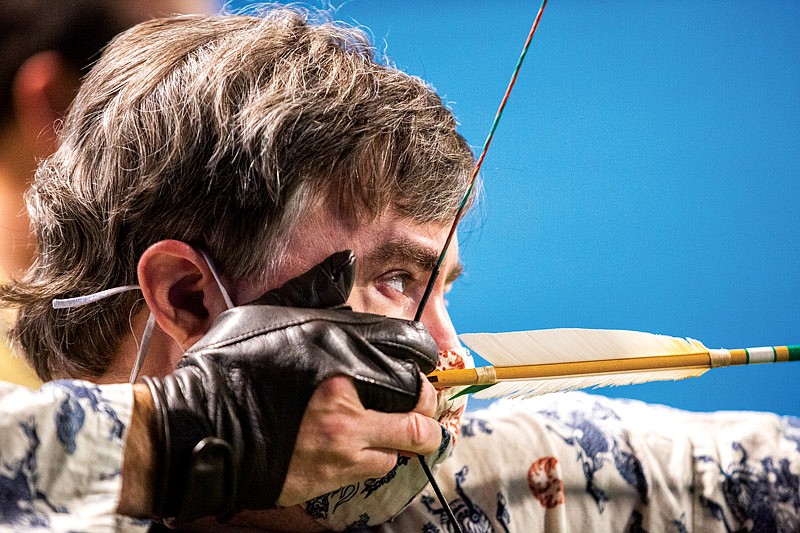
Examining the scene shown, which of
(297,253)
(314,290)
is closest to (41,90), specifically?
(297,253)

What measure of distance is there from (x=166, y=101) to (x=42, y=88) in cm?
74

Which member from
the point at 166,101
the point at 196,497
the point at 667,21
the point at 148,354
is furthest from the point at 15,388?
the point at 667,21

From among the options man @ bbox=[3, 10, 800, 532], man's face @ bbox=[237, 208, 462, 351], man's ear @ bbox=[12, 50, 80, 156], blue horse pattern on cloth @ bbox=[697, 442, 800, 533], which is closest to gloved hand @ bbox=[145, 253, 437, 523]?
man @ bbox=[3, 10, 800, 532]

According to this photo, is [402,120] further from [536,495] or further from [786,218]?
[786,218]

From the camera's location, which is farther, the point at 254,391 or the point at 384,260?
the point at 384,260

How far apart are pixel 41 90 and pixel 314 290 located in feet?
3.53

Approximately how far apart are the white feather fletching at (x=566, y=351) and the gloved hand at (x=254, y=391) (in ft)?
0.61

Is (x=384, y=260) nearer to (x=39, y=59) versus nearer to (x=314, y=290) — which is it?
(x=314, y=290)

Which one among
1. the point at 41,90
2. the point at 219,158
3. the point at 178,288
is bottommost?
the point at 178,288

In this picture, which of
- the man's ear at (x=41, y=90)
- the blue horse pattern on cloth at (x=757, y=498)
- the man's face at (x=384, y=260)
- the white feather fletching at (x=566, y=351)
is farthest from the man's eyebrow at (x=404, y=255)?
the man's ear at (x=41, y=90)

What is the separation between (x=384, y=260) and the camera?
111cm

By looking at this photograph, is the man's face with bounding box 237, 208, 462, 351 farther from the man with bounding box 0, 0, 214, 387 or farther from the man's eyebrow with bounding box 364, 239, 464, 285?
the man with bounding box 0, 0, 214, 387

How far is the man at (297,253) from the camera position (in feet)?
3.54

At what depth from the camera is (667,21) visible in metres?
2.05
